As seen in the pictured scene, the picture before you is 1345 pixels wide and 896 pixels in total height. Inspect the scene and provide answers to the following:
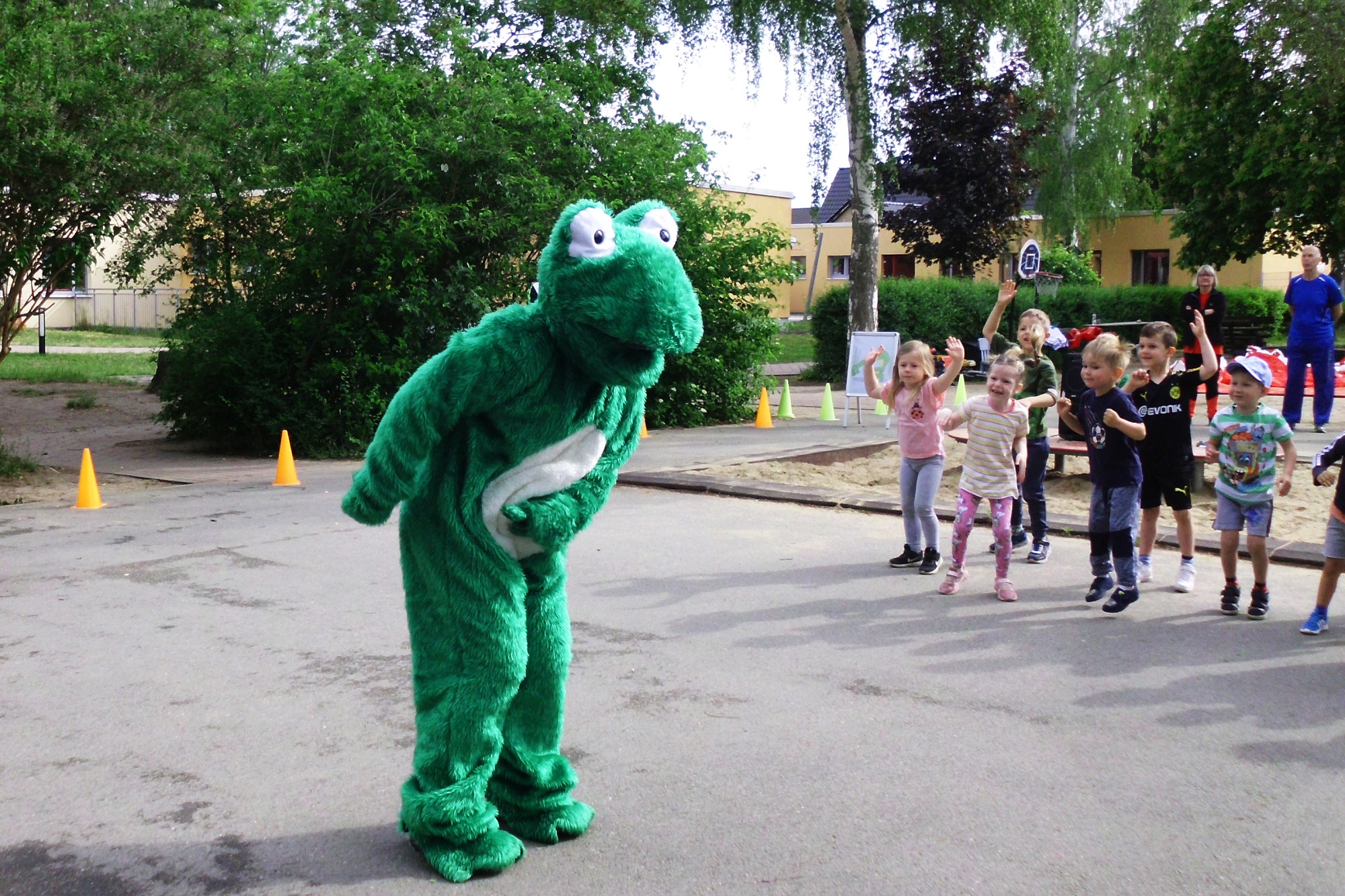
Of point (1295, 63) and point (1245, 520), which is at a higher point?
point (1295, 63)

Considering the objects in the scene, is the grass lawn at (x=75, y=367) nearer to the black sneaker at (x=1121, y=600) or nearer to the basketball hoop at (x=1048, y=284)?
the black sneaker at (x=1121, y=600)

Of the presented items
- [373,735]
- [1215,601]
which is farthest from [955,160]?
[373,735]

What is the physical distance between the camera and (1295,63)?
98.2 ft

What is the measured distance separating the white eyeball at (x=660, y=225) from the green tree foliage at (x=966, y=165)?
30.3 meters

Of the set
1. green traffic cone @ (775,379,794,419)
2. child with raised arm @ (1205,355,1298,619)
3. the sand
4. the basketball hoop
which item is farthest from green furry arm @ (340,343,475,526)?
the basketball hoop

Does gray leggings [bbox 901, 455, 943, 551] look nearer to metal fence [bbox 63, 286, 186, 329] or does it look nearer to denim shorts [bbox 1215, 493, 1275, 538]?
denim shorts [bbox 1215, 493, 1275, 538]

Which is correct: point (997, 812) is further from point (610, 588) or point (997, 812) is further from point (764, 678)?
point (610, 588)

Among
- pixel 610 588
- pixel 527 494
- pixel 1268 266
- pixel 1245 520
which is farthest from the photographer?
pixel 1268 266

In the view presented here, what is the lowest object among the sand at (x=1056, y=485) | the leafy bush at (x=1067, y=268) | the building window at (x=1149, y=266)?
the sand at (x=1056, y=485)

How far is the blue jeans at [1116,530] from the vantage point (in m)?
6.80

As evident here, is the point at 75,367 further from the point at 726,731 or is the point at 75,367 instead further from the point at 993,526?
the point at 726,731

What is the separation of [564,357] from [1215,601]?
4891 millimetres

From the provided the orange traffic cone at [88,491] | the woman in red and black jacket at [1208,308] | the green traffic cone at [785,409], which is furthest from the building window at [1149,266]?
the orange traffic cone at [88,491]

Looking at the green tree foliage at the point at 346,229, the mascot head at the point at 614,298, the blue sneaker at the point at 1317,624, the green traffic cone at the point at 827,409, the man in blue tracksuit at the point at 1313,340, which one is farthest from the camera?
the green traffic cone at the point at 827,409
